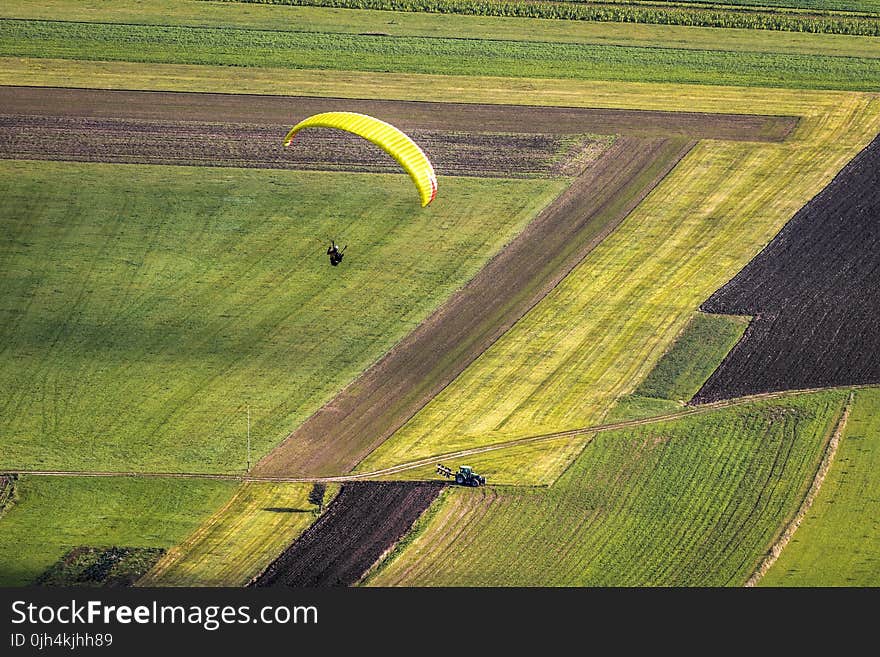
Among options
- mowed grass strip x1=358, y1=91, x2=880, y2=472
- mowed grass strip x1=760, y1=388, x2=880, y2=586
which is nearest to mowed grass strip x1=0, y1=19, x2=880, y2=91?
mowed grass strip x1=358, y1=91, x2=880, y2=472

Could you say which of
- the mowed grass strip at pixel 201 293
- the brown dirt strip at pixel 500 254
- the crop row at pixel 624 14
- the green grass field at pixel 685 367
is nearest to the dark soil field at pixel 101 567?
the mowed grass strip at pixel 201 293

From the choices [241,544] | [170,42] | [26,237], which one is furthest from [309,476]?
[170,42]

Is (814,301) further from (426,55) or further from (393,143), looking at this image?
(426,55)

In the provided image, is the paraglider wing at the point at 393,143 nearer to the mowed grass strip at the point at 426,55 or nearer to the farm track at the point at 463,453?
the farm track at the point at 463,453

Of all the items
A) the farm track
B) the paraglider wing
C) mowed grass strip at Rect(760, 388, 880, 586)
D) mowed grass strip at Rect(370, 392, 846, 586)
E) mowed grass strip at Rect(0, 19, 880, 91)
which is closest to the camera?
mowed grass strip at Rect(760, 388, 880, 586)

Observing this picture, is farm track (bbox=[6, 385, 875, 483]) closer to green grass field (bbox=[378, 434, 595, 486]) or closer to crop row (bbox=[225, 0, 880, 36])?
green grass field (bbox=[378, 434, 595, 486])
